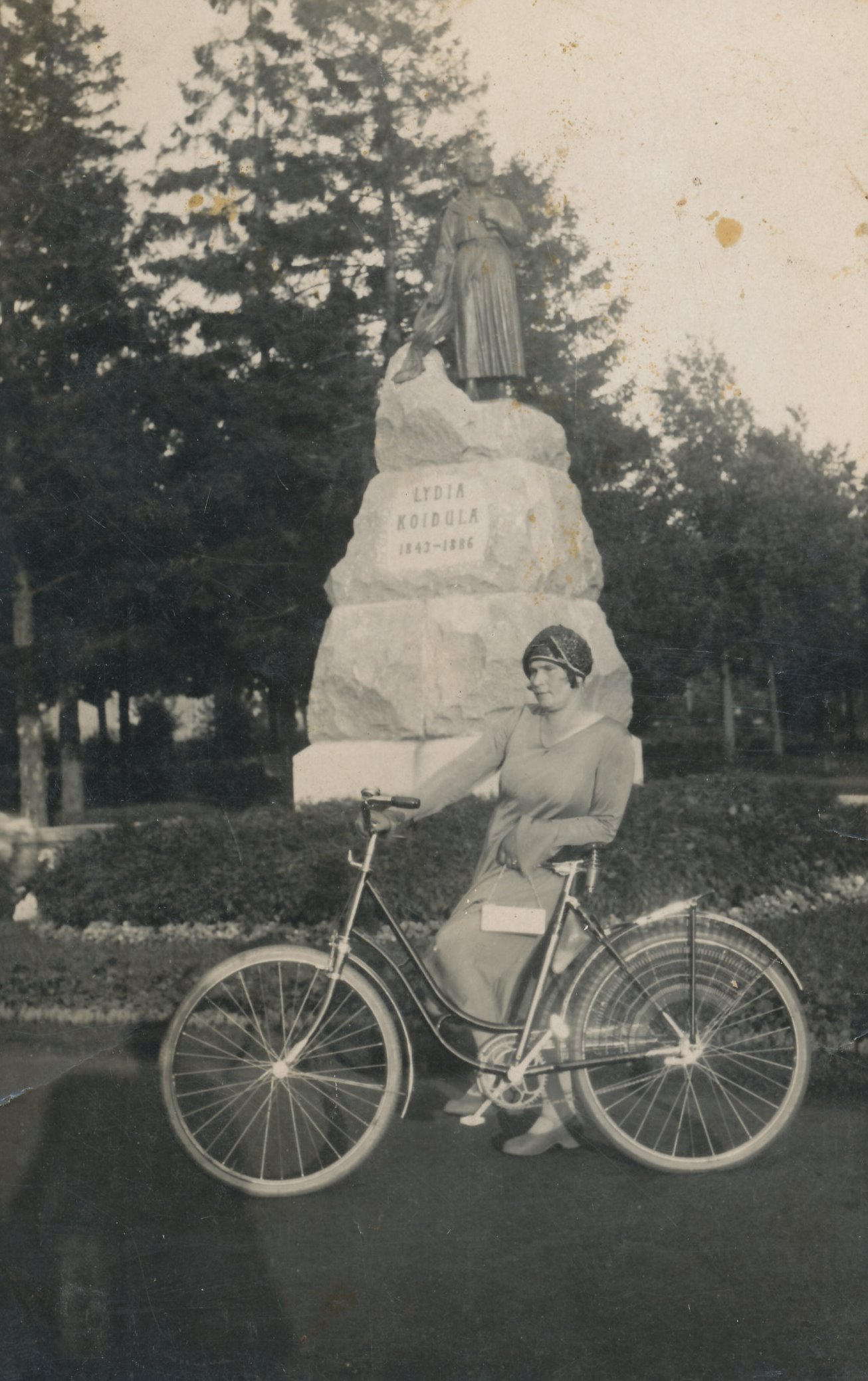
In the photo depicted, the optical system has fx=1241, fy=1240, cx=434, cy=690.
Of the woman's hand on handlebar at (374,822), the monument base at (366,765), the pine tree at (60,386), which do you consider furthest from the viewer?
the pine tree at (60,386)

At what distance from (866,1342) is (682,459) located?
13900 millimetres

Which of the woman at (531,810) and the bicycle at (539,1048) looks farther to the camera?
the woman at (531,810)

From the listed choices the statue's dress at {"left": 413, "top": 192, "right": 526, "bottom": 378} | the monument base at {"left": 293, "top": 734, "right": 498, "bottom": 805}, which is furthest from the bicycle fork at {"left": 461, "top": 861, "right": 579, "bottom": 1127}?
the statue's dress at {"left": 413, "top": 192, "right": 526, "bottom": 378}

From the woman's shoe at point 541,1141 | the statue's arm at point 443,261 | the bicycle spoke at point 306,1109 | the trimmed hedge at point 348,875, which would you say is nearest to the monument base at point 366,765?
the trimmed hedge at point 348,875

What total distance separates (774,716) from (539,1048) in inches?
491

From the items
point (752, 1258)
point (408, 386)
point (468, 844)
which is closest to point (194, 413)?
point (408, 386)

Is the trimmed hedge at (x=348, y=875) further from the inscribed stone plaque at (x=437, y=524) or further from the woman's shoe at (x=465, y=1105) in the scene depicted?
the woman's shoe at (x=465, y=1105)

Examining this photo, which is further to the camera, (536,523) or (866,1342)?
(536,523)

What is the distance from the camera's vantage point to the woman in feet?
11.7

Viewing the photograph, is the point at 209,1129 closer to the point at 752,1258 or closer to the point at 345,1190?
the point at 345,1190

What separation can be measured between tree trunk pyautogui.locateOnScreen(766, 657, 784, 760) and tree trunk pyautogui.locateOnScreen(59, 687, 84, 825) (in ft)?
27.2

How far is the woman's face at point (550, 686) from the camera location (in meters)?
3.81

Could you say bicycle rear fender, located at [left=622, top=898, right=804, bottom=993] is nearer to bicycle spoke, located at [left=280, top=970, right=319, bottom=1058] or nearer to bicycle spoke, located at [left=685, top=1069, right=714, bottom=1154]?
bicycle spoke, located at [left=685, top=1069, right=714, bottom=1154]

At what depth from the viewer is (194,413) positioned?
50.5 ft
